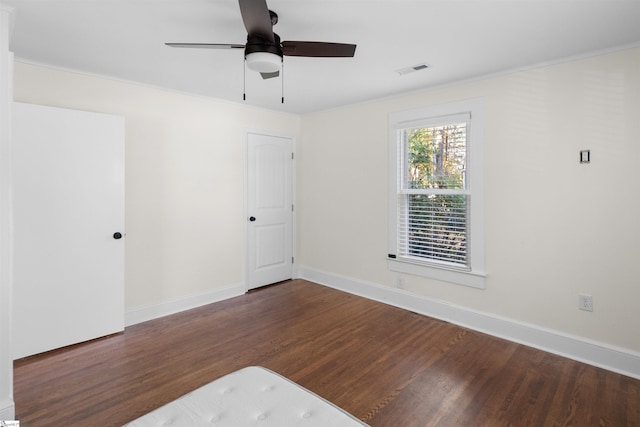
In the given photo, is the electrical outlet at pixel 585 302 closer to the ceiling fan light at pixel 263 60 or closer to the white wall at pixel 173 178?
the ceiling fan light at pixel 263 60

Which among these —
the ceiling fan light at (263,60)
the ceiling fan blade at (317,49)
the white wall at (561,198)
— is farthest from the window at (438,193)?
the ceiling fan light at (263,60)

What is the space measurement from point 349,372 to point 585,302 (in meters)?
2.02

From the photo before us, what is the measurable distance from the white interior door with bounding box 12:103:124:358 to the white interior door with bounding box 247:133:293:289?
63.8 inches

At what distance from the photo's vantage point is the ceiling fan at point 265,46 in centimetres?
173

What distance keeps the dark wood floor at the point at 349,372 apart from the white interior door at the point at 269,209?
109cm

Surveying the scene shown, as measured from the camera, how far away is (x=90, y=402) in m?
2.15

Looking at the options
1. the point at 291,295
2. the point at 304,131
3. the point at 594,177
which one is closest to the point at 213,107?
the point at 304,131

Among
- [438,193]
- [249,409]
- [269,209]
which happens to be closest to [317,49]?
[249,409]

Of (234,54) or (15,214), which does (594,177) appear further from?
(15,214)

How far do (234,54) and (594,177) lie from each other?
3.05m

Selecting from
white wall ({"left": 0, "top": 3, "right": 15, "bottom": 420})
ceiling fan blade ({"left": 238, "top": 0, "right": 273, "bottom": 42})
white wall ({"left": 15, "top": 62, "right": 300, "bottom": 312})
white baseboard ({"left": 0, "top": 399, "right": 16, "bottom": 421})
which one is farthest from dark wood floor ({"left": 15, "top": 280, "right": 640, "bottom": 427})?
ceiling fan blade ({"left": 238, "top": 0, "right": 273, "bottom": 42})

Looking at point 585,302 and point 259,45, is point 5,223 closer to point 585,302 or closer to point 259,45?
point 259,45

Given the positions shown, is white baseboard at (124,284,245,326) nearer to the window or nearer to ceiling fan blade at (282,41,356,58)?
the window

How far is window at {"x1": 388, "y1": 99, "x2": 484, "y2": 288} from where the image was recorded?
3.27 meters
